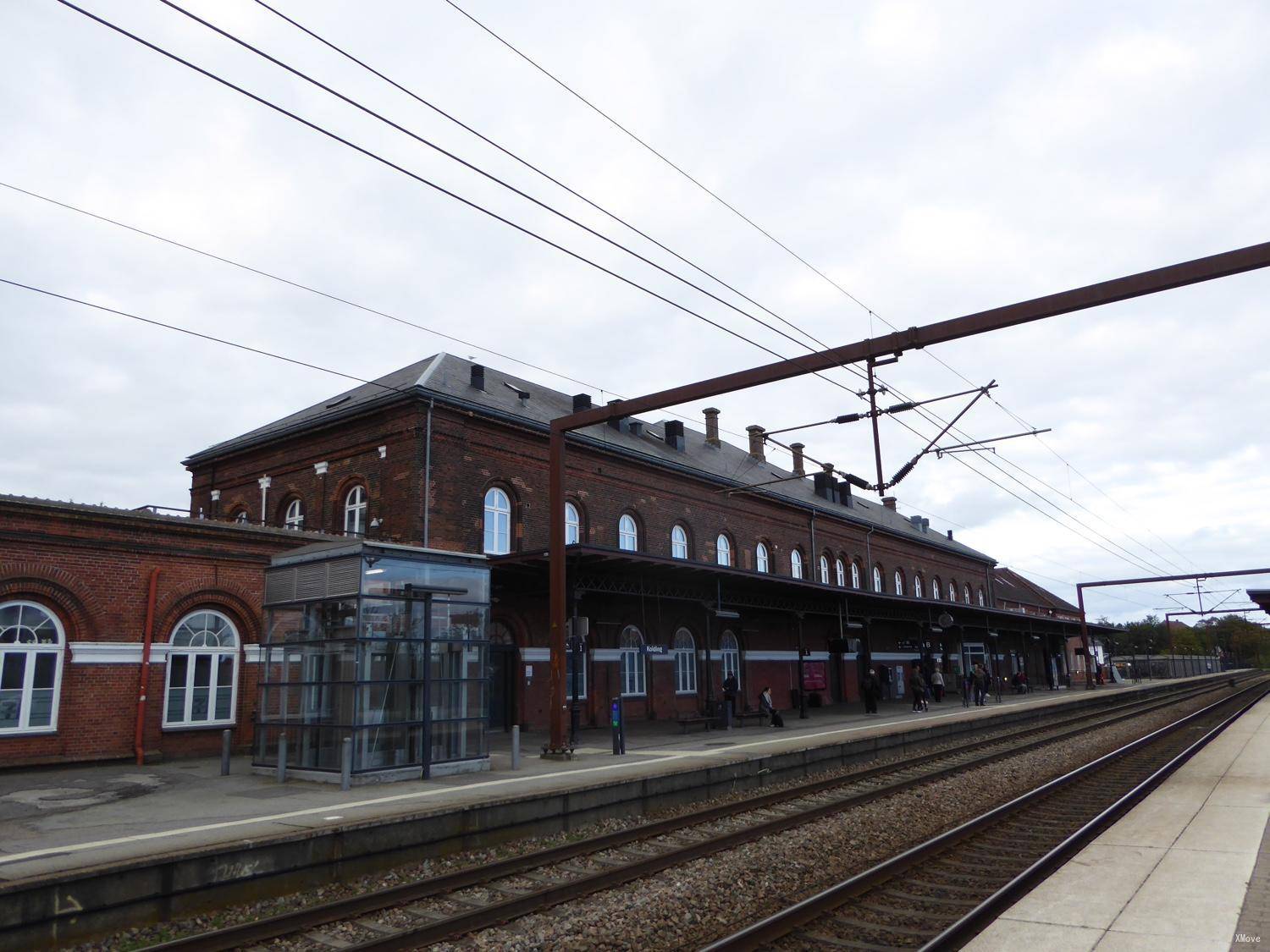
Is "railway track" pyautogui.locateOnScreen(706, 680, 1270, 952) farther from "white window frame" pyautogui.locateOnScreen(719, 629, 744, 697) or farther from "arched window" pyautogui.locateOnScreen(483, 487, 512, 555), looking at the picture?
"white window frame" pyautogui.locateOnScreen(719, 629, 744, 697)

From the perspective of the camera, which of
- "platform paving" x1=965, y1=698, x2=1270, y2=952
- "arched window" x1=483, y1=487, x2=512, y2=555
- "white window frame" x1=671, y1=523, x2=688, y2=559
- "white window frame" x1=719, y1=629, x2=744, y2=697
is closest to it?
"platform paving" x1=965, y1=698, x2=1270, y2=952

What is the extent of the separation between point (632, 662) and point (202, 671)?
13295 millimetres

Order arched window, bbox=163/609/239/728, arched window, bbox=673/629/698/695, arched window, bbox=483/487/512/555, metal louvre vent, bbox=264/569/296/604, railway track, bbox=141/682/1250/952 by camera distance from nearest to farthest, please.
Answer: railway track, bbox=141/682/1250/952
metal louvre vent, bbox=264/569/296/604
arched window, bbox=163/609/239/728
arched window, bbox=483/487/512/555
arched window, bbox=673/629/698/695

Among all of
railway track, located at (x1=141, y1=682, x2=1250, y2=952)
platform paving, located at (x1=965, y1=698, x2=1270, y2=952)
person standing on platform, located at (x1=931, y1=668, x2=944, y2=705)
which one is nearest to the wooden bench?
railway track, located at (x1=141, y1=682, x2=1250, y2=952)

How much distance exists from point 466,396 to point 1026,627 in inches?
1481

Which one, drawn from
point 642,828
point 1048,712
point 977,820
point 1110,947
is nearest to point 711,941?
point 1110,947

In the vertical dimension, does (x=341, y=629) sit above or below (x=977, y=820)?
above

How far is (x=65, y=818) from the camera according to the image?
10070mm

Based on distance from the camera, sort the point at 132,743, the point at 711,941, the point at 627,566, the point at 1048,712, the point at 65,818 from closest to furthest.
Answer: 1. the point at 711,941
2. the point at 65,818
3. the point at 132,743
4. the point at 627,566
5. the point at 1048,712

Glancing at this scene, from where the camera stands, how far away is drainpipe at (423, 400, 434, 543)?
21500 millimetres

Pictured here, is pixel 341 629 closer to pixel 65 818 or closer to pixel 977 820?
pixel 65 818

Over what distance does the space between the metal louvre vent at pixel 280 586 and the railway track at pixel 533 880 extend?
23.5ft

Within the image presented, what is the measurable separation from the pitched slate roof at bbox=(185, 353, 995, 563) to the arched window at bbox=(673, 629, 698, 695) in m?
Answer: 6.05

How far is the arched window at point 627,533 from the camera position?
28547 millimetres
